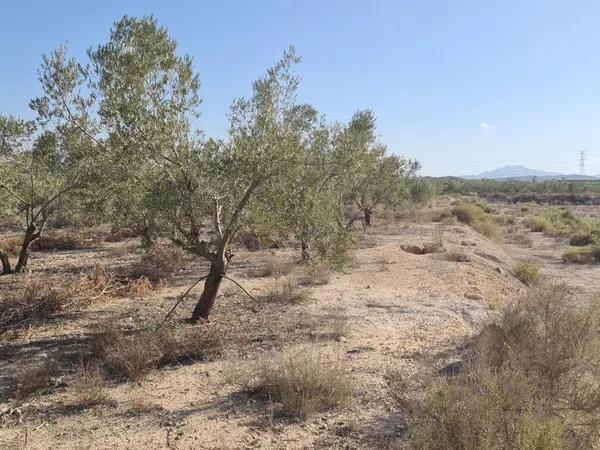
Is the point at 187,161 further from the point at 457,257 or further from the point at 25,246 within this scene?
the point at 457,257

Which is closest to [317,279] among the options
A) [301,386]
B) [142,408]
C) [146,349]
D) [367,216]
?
[146,349]

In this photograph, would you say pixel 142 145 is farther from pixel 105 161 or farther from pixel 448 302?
pixel 448 302

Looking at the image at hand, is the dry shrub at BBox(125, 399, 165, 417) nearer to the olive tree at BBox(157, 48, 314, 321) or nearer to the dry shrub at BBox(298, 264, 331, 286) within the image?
the olive tree at BBox(157, 48, 314, 321)

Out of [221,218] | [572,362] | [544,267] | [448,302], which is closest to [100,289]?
[221,218]

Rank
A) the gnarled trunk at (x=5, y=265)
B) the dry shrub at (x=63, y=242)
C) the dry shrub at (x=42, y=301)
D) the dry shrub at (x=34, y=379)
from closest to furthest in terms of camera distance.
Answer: the dry shrub at (x=34, y=379) → the dry shrub at (x=42, y=301) → the gnarled trunk at (x=5, y=265) → the dry shrub at (x=63, y=242)

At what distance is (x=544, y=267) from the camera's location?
22359mm

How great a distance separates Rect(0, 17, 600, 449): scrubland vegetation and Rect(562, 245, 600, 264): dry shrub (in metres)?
11.6

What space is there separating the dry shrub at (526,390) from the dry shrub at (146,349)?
3222 millimetres

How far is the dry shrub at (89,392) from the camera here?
647 centimetres

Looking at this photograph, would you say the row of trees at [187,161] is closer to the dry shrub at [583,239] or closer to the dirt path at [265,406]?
the dirt path at [265,406]

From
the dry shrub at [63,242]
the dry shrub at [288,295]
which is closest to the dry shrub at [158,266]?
the dry shrub at [288,295]

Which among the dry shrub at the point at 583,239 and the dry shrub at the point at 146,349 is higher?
the dry shrub at the point at 146,349

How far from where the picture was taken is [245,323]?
32.9 feet

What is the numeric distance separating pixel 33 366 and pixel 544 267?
20417mm
